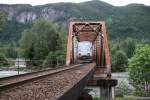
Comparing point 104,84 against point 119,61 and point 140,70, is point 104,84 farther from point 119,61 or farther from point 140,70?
point 119,61

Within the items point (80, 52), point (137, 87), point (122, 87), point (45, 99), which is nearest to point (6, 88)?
point (45, 99)

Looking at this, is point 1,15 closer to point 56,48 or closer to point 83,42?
point 83,42

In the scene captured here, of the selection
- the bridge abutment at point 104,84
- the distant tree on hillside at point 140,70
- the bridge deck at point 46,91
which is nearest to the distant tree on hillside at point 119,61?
the distant tree on hillside at point 140,70

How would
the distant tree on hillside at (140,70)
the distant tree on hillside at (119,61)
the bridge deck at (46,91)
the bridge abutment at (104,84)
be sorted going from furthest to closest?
the distant tree on hillside at (119,61), the distant tree on hillside at (140,70), the bridge abutment at (104,84), the bridge deck at (46,91)

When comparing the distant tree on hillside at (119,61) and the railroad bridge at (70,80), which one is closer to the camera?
the railroad bridge at (70,80)

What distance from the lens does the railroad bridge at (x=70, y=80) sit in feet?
23.2

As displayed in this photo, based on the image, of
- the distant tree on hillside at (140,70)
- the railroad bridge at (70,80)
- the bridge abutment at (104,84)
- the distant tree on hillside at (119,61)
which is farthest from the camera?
the distant tree on hillside at (119,61)

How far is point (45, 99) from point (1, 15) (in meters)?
33.9

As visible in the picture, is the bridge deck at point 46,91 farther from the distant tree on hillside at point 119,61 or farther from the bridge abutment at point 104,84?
the distant tree on hillside at point 119,61

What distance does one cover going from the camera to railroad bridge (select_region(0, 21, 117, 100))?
7059 millimetres

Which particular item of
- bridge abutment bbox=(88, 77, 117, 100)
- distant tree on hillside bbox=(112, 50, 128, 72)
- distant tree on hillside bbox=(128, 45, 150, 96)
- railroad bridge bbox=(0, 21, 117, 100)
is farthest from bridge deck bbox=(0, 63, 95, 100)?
distant tree on hillside bbox=(112, 50, 128, 72)

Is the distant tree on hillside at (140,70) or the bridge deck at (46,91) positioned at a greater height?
the bridge deck at (46,91)

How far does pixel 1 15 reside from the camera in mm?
39094

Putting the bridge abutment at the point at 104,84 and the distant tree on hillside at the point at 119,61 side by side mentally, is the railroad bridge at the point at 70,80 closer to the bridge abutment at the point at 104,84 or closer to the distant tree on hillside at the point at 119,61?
the bridge abutment at the point at 104,84
